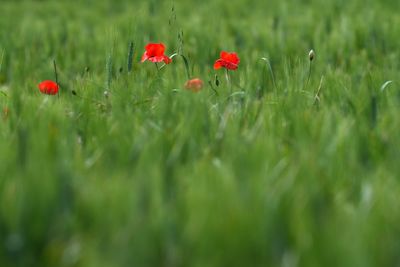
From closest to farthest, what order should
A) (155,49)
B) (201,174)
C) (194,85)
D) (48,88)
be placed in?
(201,174) → (194,85) → (48,88) → (155,49)

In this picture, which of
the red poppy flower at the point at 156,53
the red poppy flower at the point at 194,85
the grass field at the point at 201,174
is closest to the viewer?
the grass field at the point at 201,174

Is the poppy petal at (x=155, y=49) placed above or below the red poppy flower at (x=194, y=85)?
below

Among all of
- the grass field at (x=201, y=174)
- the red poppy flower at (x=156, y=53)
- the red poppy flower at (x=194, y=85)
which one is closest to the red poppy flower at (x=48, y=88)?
the grass field at (x=201, y=174)

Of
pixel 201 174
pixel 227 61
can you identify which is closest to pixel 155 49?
pixel 227 61

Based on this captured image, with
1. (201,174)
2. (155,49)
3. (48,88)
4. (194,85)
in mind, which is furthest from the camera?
(155,49)

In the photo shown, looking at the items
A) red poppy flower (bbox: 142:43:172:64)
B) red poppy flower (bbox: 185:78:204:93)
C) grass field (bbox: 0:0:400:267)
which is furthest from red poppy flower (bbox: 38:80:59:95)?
red poppy flower (bbox: 185:78:204:93)

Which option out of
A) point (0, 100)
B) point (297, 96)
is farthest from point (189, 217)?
point (0, 100)

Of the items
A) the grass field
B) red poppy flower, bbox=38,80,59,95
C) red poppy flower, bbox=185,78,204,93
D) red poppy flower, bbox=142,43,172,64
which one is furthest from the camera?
red poppy flower, bbox=142,43,172,64

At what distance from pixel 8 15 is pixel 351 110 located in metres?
3.91

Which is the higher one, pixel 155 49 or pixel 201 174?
pixel 201 174

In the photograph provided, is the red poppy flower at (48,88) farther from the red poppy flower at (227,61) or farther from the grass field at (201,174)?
the red poppy flower at (227,61)

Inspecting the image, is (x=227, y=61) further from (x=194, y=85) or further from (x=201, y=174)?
(x=201, y=174)

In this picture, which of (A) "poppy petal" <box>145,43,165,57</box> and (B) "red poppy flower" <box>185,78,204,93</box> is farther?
(A) "poppy petal" <box>145,43,165,57</box>

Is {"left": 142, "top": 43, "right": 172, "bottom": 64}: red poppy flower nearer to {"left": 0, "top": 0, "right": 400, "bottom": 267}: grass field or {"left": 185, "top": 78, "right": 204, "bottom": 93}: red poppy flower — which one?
{"left": 0, "top": 0, "right": 400, "bottom": 267}: grass field
